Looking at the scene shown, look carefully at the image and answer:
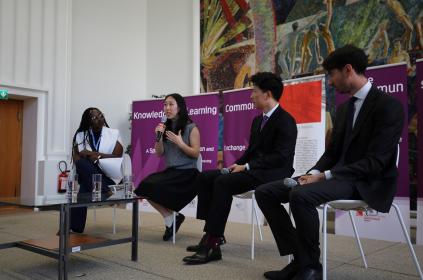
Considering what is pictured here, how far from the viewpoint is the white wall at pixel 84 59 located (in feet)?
19.1

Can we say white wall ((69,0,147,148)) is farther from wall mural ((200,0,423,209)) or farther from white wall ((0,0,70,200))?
wall mural ((200,0,423,209))

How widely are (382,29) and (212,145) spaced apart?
8.12 ft

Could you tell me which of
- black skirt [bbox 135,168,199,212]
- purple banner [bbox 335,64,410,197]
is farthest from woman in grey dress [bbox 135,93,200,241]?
purple banner [bbox 335,64,410,197]

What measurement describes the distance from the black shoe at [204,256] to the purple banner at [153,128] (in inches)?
74.5

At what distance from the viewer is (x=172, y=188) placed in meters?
3.38

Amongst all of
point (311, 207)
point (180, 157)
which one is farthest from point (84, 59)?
point (311, 207)

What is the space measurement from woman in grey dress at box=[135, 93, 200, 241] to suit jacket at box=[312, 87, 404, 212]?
64.8 inches

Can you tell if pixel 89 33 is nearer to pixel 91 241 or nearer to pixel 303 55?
pixel 303 55

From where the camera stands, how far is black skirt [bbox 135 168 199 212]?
3361mm

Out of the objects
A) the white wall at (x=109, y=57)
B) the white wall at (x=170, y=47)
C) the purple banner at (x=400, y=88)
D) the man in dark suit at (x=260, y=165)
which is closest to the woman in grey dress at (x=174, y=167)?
the man in dark suit at (x=260, y=165)

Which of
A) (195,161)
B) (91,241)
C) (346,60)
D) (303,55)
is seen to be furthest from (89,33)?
(346,60)

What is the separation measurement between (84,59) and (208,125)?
320 cm

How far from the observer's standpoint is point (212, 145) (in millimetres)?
4527

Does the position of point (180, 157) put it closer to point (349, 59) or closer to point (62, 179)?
point (349, 59)
